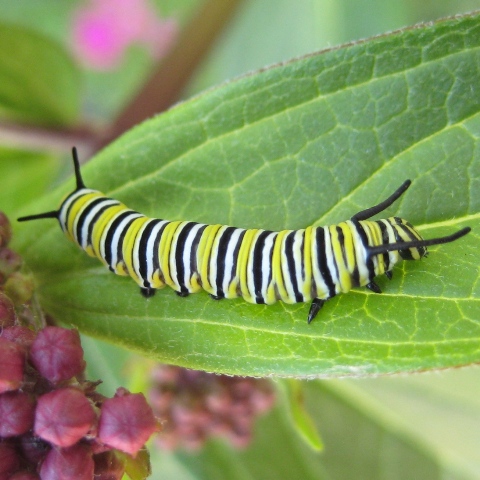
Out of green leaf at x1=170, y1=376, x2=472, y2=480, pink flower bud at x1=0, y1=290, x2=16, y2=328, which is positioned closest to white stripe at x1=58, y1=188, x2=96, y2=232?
pink flower bud at x1=0, y1=290, x2=16, y2=328

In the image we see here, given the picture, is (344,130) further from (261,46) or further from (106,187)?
(261,46)

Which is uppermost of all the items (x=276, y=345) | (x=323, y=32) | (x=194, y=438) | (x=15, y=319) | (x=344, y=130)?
(x=323, y=32)

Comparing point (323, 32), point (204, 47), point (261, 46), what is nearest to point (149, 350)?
point (204, 47)

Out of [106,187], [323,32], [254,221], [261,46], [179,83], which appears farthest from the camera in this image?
[261,46]

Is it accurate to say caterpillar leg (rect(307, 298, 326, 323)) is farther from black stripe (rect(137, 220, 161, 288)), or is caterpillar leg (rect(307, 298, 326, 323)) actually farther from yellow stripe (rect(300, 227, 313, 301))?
black stripe (rect(137, 220, 161, 288))

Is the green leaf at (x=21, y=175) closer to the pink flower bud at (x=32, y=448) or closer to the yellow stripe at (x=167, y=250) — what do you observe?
the yellow stripe at (x=167, y=250)

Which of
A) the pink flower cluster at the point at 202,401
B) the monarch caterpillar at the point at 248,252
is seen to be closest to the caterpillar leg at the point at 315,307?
the monarch caterpillar at the point at 248,252
